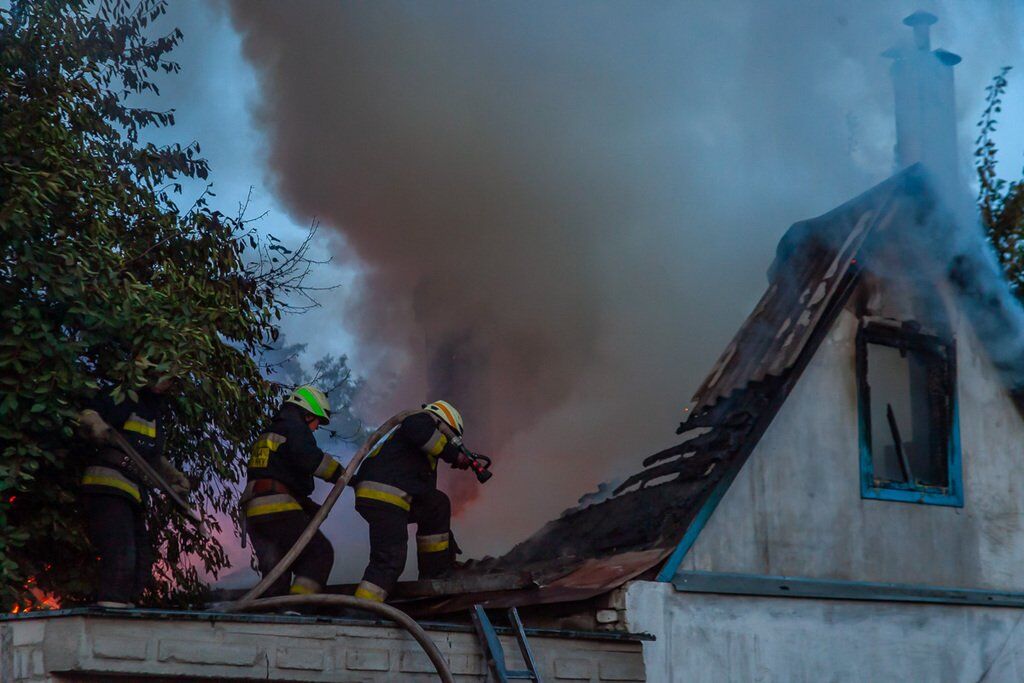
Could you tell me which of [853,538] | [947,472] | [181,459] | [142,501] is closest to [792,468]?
[853,538]

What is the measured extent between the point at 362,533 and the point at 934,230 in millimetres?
6337

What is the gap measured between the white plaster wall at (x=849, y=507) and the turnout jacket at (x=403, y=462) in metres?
1.78

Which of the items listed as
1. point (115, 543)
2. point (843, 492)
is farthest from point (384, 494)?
point (843, 492)

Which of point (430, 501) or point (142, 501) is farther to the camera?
point (430, 501)

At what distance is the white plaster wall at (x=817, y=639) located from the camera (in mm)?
7809

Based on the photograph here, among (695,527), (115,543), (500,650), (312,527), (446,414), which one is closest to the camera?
(500,650)

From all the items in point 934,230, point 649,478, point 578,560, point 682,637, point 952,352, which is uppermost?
point 934,230

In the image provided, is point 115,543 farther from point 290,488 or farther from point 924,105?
point 924,105

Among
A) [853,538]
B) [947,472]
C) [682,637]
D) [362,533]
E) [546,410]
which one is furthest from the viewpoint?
[546,410]

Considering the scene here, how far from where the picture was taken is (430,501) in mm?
8617

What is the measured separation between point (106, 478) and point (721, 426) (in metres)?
4.08

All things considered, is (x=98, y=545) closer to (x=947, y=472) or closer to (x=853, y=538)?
(x=853, y=538)

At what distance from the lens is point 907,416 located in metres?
9.82

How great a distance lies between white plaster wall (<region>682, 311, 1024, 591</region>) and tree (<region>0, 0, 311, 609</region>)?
12.8 ft
